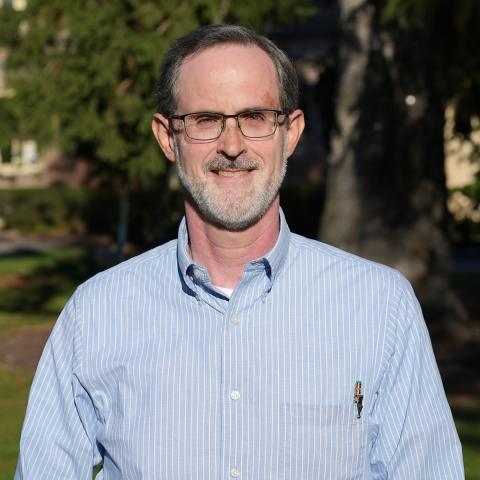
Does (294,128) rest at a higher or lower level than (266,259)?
higher

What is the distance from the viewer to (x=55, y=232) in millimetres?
34562

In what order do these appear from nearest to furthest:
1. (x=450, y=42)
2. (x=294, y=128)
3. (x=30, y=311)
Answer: (x=294, y=128) < (x=450, y=42) < (x=30, y=311)

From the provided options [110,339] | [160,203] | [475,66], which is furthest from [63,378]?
[160,203]

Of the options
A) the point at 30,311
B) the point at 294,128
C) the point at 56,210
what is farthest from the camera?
the point at 56,210

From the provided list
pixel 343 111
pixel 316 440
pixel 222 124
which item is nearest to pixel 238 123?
pixel 222 124

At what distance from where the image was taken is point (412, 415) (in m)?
2.73

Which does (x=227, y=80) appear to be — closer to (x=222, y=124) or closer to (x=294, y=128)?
(x=222, y=124)

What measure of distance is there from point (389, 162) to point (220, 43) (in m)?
10.2

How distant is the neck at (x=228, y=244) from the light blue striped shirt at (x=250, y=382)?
3 cm

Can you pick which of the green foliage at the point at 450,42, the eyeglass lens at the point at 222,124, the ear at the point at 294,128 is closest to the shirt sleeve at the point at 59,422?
the eyeglass lens at the point at 222,124

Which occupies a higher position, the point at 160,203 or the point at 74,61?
the point at 74,61

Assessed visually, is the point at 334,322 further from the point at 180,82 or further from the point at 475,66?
the point at 475,66

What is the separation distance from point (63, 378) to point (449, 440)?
0.90 meters

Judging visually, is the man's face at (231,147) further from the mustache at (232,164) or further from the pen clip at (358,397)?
the pen clip at (358,397)
